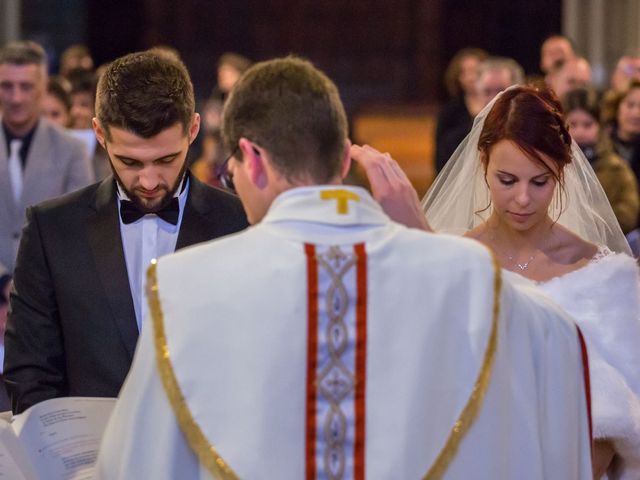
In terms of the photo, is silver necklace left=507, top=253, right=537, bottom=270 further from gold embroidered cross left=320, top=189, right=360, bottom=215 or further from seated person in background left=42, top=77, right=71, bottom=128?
seated person in background left=42, top=77, right=71, bottom=128

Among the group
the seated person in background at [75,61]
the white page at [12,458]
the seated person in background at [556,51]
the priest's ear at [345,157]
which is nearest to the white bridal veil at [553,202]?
the priest's ear at [345,157]

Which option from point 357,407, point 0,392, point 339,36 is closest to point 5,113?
point 0,392

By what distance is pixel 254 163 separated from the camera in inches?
93.9

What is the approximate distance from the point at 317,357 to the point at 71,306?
0.94m

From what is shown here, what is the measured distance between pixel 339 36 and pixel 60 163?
10.2m

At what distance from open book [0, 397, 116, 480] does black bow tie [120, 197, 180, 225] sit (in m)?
0.59

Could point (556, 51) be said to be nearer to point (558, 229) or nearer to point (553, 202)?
point (553, 202)

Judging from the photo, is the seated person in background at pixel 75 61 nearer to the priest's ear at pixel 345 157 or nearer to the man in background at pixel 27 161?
the man in background at pixel 27 161

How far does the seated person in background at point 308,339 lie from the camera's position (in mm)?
2324

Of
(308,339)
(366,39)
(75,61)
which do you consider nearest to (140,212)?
(308,339)

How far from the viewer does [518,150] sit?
3.52 metres

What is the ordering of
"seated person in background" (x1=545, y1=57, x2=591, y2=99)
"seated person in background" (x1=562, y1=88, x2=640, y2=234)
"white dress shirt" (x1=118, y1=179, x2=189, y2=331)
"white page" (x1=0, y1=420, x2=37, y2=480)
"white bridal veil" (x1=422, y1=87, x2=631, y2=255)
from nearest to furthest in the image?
"white page" (x1=0, y1=420, x2=37, y2=480) < "white dress shirt" (x1=118, y1=179, x2=189, y2=331) < "white bridal veil" (x1=422, y1=87, x2=631, y2=255) < "seated person in background" (x1=562, y1=88, x2=640, y2=234) < "seated person in background" (x1=545, y1=57, x2=591, y2=99)

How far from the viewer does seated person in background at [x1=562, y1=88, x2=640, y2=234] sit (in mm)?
6422

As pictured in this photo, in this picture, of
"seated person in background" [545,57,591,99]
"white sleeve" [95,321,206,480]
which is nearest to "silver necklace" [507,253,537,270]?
"white sleeve" [95,321,206,480]
